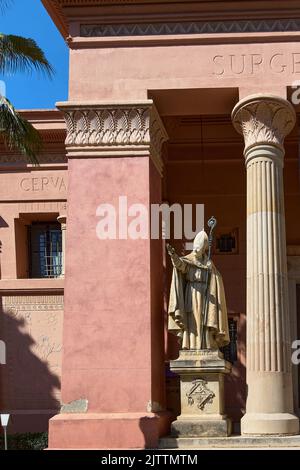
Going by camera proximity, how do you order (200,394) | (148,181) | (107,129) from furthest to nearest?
(107,129) → (148,181) → (200,394)

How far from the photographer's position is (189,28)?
16.6 metres

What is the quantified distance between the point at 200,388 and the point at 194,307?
58.7 inches

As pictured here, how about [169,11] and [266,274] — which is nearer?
[266,274]

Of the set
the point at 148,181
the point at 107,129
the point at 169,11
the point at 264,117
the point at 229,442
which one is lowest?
the point at 229,442

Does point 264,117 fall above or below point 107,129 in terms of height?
above

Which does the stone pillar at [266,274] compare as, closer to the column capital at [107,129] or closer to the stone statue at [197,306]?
the stone statue at [197,306]

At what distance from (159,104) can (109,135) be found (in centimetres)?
139

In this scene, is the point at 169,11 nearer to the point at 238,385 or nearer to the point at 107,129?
the point at 107,129

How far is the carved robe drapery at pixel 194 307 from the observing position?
15.9m

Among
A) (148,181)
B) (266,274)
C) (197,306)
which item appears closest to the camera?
(266,274)

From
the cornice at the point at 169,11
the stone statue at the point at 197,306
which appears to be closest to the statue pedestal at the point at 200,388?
the stone statue at the point at 197,306

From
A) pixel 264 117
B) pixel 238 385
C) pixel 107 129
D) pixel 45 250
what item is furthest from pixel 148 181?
pixel 238 385

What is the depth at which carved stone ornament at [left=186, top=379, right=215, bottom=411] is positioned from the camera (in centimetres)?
1558

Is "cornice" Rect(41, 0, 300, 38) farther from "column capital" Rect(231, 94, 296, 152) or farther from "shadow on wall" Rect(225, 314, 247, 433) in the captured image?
"shadow on wall" Rect(225, 314, 247, 433)
